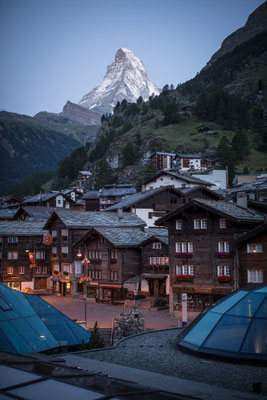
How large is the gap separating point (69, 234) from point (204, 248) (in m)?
27.9

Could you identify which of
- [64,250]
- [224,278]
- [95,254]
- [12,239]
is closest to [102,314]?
[95,254]

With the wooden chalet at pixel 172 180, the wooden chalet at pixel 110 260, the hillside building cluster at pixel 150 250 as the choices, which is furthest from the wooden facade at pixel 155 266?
the wooden chalet at pixel 172 180

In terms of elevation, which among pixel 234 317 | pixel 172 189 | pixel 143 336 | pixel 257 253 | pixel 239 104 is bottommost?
pixel 143 336

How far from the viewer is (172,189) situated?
262 feet

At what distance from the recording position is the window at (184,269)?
4529 centimetres

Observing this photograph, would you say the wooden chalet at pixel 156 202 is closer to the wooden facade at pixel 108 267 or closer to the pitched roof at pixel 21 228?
the pitched roof at pixel 21 228

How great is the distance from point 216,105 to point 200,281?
14856 centimetres

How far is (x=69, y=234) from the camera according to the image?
66.2m

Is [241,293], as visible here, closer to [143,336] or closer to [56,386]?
[143,336]

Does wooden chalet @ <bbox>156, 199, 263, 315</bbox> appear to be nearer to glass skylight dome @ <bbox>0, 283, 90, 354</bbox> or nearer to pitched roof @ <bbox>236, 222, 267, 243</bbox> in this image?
pitched roof @ <bbox>236, 222, 267, 243</bbox>

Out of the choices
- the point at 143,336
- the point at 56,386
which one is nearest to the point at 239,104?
the point at 143,336

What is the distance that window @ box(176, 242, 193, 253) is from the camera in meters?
45.8

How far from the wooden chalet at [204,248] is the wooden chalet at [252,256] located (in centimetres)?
79

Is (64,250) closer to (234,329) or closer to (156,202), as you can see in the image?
(156,202)
